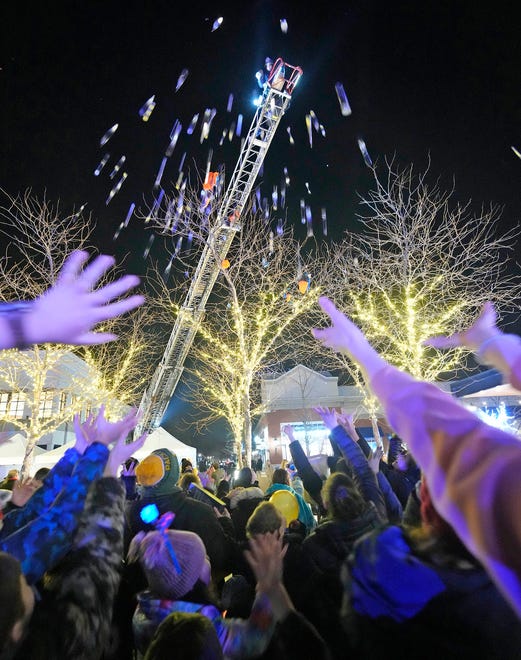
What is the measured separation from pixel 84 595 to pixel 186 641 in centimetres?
52

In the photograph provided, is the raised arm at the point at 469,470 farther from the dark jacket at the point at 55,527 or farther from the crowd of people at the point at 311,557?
the dark jacket at the point at 55,527

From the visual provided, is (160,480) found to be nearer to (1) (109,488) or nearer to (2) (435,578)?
(1) (109,488)

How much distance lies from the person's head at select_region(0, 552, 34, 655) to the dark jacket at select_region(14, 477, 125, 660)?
0.22ft

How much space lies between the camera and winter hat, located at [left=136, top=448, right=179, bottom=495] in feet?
13.6

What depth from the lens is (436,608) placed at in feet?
4.08

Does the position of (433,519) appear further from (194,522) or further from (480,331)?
(194,522)

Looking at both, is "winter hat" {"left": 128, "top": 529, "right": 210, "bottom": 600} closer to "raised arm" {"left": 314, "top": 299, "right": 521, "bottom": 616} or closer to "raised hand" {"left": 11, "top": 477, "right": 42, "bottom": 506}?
"raised arm" {"left": 314, "top": 299, "right": 521, "bottom": 616}

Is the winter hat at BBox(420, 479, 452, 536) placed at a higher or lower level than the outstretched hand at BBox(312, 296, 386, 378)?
lower

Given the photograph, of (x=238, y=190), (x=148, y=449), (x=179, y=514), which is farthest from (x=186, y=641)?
(x=238, y=190)

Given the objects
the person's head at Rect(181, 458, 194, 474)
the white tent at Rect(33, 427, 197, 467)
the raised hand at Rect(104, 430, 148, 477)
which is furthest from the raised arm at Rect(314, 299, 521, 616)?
the white tent at Rect(33, 427, 197, 467)

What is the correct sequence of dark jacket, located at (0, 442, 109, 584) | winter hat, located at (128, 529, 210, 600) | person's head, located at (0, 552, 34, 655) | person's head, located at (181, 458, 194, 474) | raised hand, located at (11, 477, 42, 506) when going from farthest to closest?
person's head, located at (181, 458, 194, 474) < raised hand, located at (11, 477, 42, 506) < winter hat, located at (128, 529, 210, 600) < dark jacket, located at (0, 442, 109, 584) < person's head, located at (0, 552, 34, 655)

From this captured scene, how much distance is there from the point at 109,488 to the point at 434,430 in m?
2.16

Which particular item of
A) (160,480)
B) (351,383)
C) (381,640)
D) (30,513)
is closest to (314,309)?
(160,480)

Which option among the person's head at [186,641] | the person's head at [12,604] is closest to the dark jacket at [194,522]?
the person's head at [186,641]
